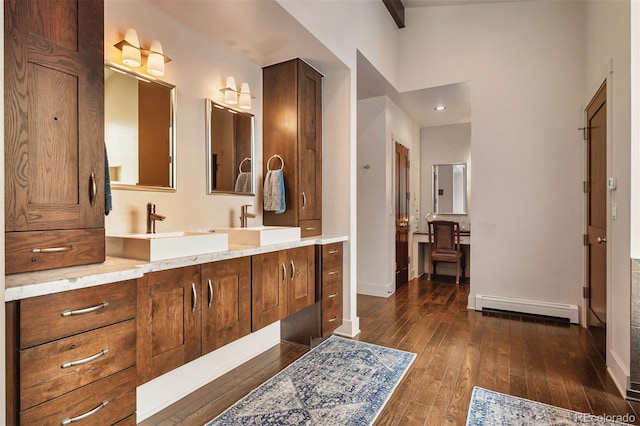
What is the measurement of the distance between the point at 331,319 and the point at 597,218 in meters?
2.49

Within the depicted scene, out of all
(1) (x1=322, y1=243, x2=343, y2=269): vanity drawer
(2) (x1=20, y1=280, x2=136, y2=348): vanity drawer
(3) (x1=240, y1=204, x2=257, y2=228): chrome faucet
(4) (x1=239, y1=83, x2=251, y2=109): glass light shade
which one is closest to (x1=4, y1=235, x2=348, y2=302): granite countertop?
(2) (x1=20, y1=280, x2=136, y2=348): vanity drawer

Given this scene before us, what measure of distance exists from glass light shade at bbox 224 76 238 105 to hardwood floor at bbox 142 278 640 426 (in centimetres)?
197

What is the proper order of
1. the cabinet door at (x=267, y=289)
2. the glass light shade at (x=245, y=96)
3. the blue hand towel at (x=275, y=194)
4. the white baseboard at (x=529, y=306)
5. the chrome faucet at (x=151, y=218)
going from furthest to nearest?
the white baseboard at (x=529, y=306)
the blue hand towel at (x=275, y=194)
the glass light shade at (x=245, y=96)
the cabinet door at (x=267, y=289)
the chrome faucet at (x=151, y=218)

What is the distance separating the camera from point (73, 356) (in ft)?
3.95

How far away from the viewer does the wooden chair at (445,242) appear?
5.05m

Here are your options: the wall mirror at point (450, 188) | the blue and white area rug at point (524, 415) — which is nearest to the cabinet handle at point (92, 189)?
the blue and white area rug at point (524, 415)

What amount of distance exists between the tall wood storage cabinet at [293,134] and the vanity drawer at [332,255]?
0.26 meters

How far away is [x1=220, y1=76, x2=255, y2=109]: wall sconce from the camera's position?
2557mm

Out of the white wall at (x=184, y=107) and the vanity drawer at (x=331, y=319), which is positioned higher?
the white wall at (x=184, y=107)

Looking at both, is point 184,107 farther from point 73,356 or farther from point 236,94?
point 73,356

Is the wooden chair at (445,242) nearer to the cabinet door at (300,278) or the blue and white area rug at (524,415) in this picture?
the cabinet door at (300,278)

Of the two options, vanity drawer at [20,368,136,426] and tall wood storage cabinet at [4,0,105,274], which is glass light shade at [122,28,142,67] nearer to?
tall wood storage cabinet at [4,0,105,274]

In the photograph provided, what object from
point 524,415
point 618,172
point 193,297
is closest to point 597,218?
point 618,172

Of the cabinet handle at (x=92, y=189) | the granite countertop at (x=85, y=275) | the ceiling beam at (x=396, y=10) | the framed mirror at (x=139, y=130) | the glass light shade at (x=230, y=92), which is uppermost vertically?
the ceiling beam at (x=396, y=10)
